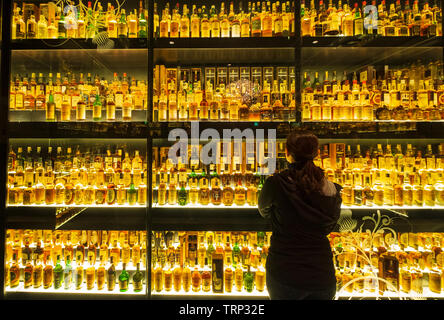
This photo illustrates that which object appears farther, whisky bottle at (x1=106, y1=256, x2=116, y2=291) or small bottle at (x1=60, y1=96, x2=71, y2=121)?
small bottle at (x1=60, y1=96, x2=71, y2=121)

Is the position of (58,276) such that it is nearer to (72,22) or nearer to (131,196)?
(131,196)

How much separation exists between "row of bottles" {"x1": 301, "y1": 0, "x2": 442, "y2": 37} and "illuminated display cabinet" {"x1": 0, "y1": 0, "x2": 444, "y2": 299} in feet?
0.04

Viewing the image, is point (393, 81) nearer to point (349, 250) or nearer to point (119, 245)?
point (349, 250)

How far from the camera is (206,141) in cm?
212

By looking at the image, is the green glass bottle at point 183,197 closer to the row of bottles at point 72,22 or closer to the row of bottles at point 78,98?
the row of bottles at point 78,98

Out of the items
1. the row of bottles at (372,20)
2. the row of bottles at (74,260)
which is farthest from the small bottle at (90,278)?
the row of bottles at (372,20)

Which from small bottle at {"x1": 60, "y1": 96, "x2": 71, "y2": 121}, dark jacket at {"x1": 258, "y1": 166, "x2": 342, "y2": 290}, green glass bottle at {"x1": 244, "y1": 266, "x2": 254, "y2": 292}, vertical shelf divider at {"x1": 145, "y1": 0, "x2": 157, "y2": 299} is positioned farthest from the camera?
small bottle at {"x1": 60, "y1": 96, "x2": 71, "y2": 121}

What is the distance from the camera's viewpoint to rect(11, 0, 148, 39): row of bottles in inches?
84.5

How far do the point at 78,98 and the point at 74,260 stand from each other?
1.34 m

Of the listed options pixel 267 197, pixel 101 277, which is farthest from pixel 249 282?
pixel 101 277

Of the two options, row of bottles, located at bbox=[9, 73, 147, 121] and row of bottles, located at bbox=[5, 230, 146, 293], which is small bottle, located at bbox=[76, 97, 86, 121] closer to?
row of bottles, located at bbox=[9, 73, 147, 121]

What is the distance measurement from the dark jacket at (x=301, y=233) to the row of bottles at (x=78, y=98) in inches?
55.4

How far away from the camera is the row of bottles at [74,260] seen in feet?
6.56

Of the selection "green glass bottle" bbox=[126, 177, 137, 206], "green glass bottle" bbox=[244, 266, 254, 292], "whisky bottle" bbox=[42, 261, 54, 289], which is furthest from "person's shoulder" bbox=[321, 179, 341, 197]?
"whisky bottle" bbox=[42, 261, 54, 289]
